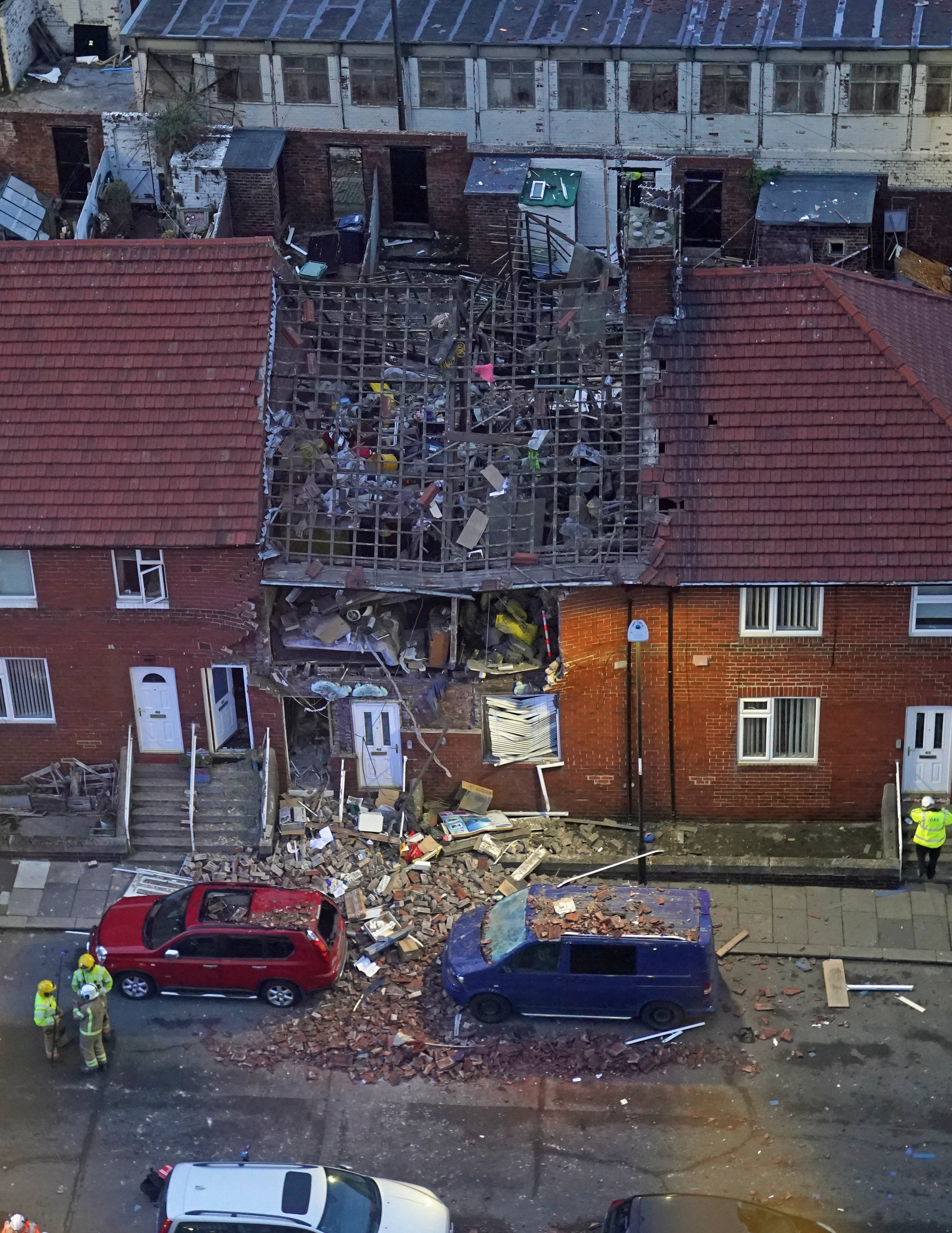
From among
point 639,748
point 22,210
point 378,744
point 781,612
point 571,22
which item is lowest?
point 378,744

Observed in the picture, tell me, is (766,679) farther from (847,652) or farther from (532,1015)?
(532,1015)

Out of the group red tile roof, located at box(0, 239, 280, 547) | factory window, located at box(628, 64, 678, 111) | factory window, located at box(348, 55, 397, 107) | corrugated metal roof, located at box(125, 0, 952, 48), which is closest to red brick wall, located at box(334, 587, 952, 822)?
red tile roof, located at box(0, 239, 280, 547)

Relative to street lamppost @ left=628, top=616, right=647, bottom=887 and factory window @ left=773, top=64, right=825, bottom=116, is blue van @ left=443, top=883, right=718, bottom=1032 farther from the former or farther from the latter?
factory window @ left=773, top=64, right=825, bottom=116

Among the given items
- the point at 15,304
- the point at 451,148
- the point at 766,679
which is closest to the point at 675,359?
the point at 766,679

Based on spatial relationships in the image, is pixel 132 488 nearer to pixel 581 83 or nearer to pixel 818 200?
pixel 581 83

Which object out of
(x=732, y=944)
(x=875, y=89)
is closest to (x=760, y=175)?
(x=875, y=89)

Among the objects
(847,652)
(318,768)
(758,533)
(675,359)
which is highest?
(675,359)
